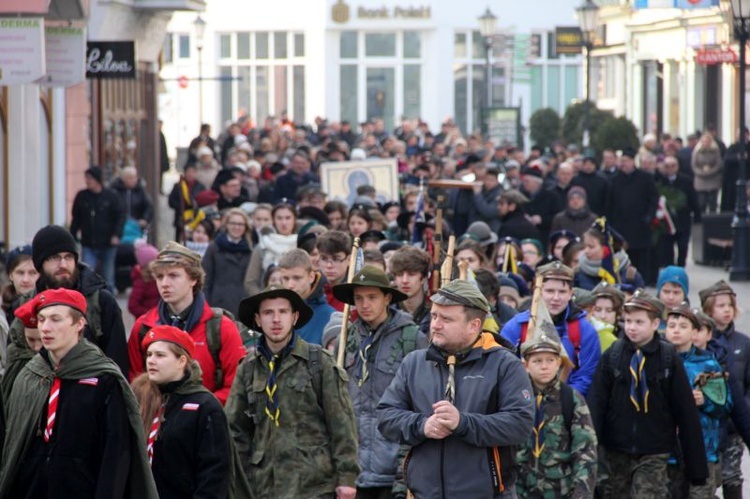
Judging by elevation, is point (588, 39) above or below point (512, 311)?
above

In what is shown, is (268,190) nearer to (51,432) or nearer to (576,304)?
(576,304)

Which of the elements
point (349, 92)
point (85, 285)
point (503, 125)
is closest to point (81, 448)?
point (85, 285)

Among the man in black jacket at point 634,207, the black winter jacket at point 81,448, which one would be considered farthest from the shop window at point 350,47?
the black winter jacket at point 81,448

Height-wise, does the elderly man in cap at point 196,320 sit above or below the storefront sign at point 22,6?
below

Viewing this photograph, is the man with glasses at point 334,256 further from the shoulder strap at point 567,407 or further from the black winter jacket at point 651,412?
the shoulder strap at point 567,407

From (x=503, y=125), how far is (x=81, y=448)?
123 feet

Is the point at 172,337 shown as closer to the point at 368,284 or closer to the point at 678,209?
the point at 368,284

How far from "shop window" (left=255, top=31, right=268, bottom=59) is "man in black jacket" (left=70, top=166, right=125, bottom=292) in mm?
43777

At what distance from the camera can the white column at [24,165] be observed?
2139 centimetres

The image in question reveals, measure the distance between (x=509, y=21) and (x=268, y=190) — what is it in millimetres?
39691

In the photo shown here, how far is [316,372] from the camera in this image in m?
7.88

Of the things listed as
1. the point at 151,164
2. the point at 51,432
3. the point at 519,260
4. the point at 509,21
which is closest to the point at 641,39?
the point at 509,21

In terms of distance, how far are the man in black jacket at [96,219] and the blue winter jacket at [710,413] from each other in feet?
39.8

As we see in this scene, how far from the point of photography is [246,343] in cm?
964
